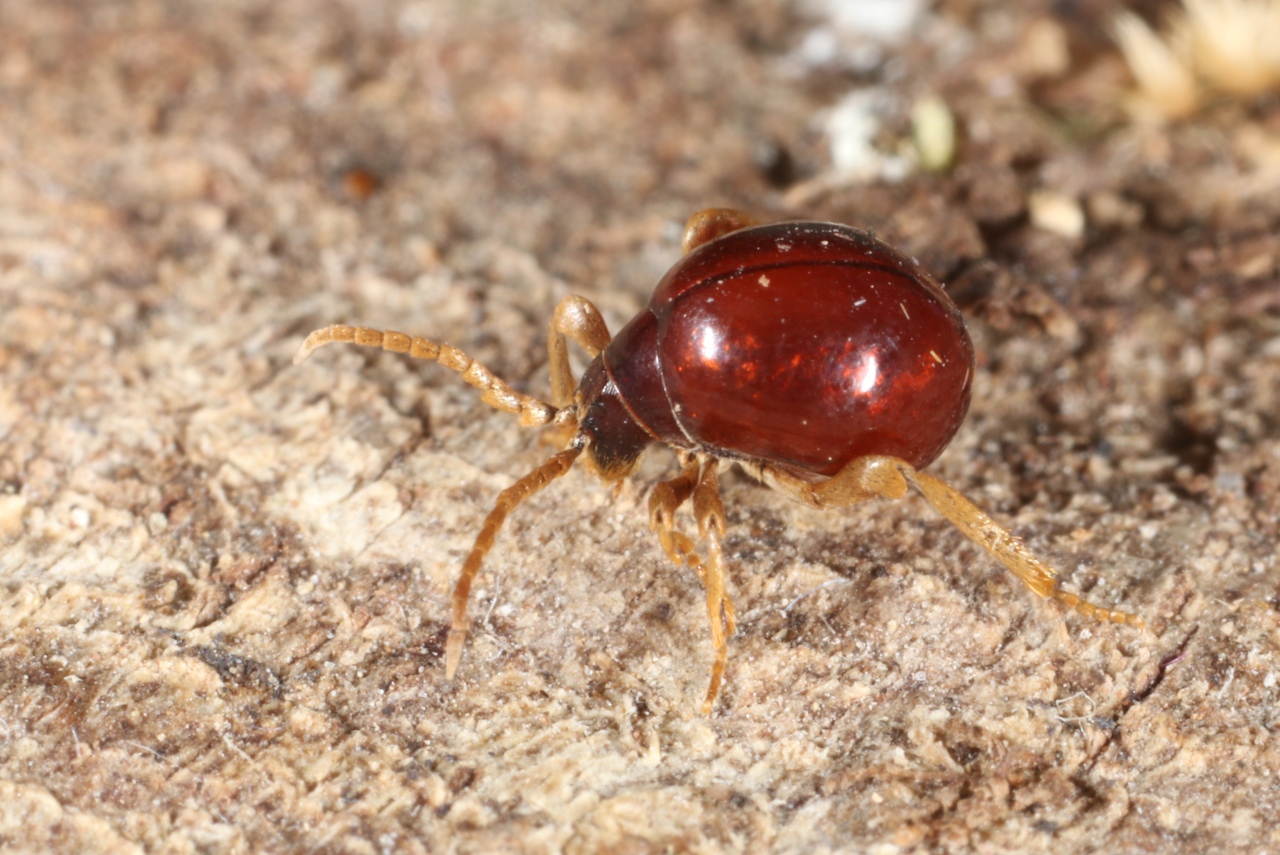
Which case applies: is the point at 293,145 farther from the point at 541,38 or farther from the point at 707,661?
the point at 707,661

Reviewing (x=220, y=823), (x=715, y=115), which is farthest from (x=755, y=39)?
(x=220, y=823)

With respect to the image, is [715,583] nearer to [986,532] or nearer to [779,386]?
[779,386]

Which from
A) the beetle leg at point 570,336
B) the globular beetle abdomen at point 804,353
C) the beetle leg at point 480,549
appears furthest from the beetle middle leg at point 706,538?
the beetle leg at point 570,336

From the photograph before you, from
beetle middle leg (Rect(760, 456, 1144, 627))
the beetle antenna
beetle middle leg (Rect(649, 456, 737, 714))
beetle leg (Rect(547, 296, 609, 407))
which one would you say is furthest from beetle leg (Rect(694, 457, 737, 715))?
beetle leg (Rect(547, 296, 609, 407))

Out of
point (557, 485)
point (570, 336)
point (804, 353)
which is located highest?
point (804, 353)

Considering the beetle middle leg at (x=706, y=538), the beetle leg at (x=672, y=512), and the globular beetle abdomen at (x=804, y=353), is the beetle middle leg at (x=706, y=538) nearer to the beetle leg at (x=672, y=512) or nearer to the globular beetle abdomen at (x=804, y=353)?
the beetle leg at (x=672, y=512)

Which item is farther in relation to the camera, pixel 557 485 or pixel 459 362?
pixel 557 485

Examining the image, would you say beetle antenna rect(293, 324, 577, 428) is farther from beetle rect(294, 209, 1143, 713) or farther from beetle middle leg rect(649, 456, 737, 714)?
beetle middle leg rect(649, 456, 737, 714)

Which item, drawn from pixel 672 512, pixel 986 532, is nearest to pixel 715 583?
pixel 672 512
